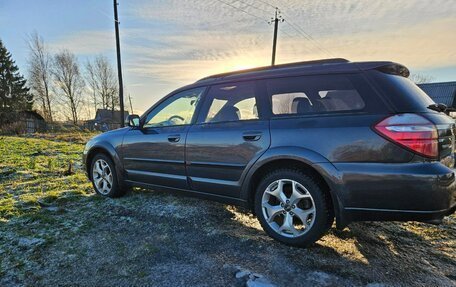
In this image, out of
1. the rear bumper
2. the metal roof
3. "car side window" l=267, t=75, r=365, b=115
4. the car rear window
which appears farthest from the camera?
the metal roof

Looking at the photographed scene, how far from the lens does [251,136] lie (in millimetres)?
3045

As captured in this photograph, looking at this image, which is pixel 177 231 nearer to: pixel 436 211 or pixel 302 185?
pixel 302 185

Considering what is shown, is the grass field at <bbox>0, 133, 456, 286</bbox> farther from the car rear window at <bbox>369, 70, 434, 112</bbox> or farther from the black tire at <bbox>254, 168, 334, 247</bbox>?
the car rear window at <bbox>369, 70, 434, 112</bbox>

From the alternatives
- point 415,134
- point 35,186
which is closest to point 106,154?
point 35,186

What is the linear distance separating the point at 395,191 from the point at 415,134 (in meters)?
0.47

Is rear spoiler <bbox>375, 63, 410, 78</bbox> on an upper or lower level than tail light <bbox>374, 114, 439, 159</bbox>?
upper

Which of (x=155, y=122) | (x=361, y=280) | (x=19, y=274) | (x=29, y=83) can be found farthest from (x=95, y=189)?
(x=29, y=83)

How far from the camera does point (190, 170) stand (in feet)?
11.6

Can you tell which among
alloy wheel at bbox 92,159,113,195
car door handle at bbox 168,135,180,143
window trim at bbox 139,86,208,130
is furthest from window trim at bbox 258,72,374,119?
alloy wheel at bbox 92,159,113,195

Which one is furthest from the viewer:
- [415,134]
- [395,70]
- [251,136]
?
[251,136]

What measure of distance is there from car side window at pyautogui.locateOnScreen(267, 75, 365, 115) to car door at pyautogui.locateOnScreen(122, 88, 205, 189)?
3.69 feet

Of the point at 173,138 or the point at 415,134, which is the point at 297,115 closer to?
the point at 415,134

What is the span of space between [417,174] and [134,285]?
2.29m

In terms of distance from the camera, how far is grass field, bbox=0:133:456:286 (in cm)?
235
